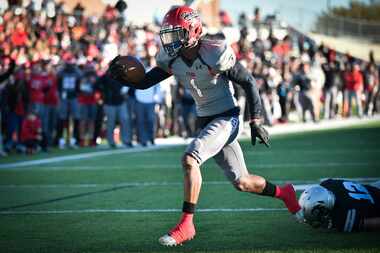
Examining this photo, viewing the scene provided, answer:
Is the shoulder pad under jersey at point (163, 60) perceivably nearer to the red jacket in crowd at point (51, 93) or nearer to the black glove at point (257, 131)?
the black glove at point (257, 131)

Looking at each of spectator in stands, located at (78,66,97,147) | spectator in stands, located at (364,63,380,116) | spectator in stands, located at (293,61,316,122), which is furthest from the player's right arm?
spectator in stands, located at (364,63,380,116)

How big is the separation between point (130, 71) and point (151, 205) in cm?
219

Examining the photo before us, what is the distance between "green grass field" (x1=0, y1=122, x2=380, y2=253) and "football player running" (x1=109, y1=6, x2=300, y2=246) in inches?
13.2

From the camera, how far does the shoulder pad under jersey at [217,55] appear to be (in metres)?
7.25

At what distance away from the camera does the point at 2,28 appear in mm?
22750

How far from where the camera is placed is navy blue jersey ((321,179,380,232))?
24.2ft

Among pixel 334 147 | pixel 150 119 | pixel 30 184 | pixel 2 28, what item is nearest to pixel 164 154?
pixel 150 119

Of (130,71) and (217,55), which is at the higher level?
(217,55)

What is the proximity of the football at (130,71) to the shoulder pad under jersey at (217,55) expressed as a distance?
0.67 meters

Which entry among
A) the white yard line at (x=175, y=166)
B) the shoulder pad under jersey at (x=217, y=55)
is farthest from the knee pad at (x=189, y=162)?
the white yard line at (x=175, y=166)

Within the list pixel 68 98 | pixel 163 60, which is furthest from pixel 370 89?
pixel 163 60

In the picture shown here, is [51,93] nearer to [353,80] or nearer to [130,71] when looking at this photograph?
[130,71]

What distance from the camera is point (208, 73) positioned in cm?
736

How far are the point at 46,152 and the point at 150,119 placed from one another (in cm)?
228
